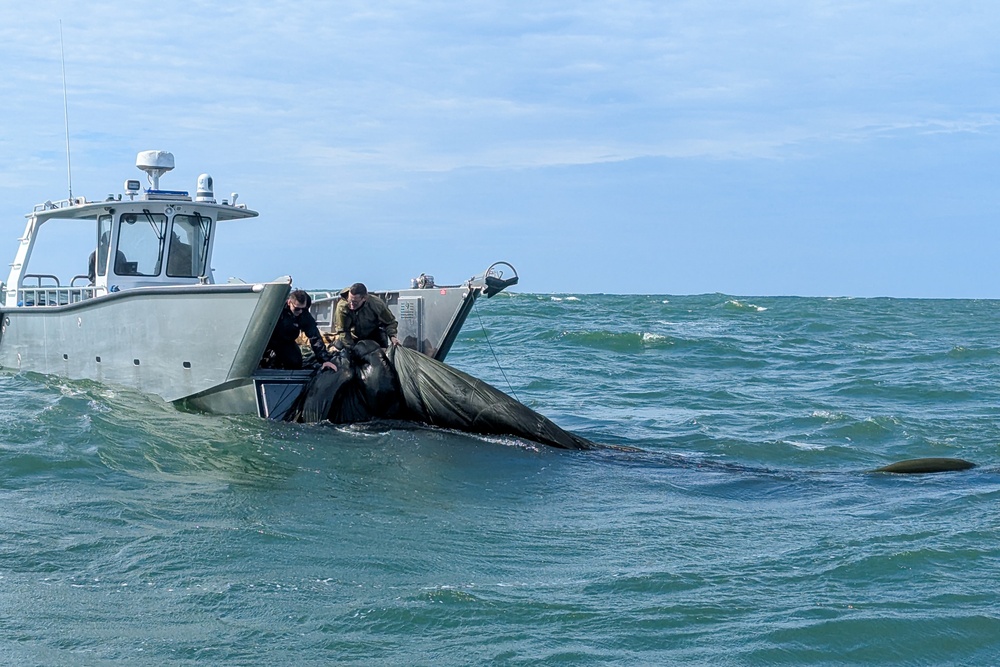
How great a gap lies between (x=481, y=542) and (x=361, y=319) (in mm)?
5217

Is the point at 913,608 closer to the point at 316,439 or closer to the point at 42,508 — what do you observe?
the point at 42,508

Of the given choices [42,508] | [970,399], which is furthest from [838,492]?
[970,399]

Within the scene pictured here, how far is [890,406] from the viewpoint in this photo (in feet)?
48.5

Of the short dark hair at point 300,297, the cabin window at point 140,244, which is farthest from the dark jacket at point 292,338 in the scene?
the cabin window at point 140,244

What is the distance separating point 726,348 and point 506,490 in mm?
16685

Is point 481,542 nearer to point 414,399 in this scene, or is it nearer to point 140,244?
point 414,399

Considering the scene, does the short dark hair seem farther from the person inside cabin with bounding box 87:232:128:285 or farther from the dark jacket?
the person inside cabin with bounding box 87:232:128:285

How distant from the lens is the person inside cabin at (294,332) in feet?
36.7

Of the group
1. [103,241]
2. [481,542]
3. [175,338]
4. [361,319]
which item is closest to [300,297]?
[361,319]

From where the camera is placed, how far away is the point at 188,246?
13609mm

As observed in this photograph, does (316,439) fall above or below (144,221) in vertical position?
below

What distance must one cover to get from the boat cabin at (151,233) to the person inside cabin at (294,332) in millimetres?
2148

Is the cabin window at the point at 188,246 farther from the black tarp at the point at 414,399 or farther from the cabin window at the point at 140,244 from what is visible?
the black tarp at the point at 414,399

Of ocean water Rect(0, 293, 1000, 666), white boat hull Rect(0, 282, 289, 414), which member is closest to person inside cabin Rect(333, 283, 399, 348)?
white boat hull Rect(0, 282, 289, 414)
